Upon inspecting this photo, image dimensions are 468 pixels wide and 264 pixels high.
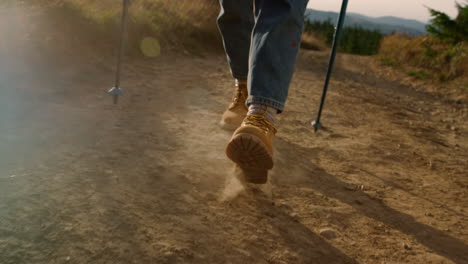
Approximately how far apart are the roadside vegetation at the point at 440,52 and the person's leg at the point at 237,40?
527cm

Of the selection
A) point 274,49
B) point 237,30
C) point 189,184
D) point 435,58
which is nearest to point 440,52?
point 435,58

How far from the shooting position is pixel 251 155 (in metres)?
1.41

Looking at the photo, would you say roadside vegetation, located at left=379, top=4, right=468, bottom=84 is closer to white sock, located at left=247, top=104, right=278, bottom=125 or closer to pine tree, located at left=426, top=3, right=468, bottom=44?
pine tree, located at left=426, top=3, right=468, bottom=44

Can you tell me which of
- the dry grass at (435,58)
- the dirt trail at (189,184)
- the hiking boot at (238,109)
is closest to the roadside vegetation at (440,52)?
the dry grass at (435,58)

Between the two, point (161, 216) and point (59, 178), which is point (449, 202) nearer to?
point (161, 216)

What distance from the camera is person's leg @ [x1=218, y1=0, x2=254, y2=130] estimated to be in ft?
6.61

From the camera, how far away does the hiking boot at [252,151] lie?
139 centimetres

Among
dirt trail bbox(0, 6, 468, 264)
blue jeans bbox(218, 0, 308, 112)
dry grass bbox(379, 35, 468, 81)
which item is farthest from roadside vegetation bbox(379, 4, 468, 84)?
blue jeans bbox(218, 0, 308, 112)

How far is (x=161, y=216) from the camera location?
48.5 inches

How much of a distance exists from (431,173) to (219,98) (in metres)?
1.57

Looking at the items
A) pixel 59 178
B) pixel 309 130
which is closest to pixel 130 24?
pixel 309 130

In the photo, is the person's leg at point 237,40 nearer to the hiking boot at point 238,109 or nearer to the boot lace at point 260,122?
the hiking boot at point 238,109

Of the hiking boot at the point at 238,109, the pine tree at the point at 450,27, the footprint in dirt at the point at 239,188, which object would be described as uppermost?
the pine tree at the point at 450,27

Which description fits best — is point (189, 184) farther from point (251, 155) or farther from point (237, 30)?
point (237, 30)
